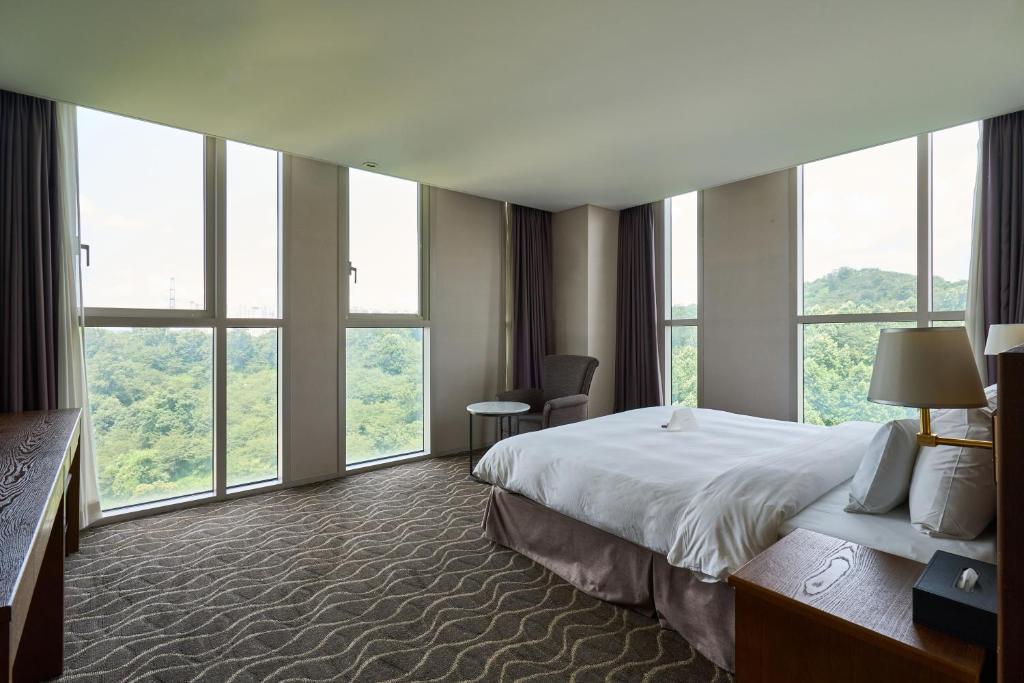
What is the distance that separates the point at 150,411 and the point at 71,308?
0.82m

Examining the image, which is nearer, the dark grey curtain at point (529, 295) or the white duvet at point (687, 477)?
the white duvet at point (687, 477)

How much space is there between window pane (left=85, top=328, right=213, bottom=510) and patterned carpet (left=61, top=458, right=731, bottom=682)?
308 millimetres

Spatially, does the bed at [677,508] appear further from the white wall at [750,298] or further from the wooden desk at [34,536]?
the wooden desk at [34,536]

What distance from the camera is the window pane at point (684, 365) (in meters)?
4.86

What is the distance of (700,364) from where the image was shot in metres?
4.74

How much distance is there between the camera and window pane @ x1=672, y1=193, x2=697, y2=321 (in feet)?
15.9

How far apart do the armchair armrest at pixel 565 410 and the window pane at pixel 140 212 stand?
2750mm

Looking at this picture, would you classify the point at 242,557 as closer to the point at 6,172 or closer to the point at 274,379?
the point at 274,379

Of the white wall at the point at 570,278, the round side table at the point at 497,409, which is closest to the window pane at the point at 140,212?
the round side table at the point at 497,409

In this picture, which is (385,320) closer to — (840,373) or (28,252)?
(28,252)

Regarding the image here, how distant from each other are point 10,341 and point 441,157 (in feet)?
9.45

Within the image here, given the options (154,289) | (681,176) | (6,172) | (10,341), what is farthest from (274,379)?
(681,176)

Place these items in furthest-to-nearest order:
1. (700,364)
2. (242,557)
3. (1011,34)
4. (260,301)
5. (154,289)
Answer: (700,364) < (260,301) < (154,289) < (242,557) < (1011,34)

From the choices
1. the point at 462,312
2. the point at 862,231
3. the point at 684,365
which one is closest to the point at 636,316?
the point at 684,365
